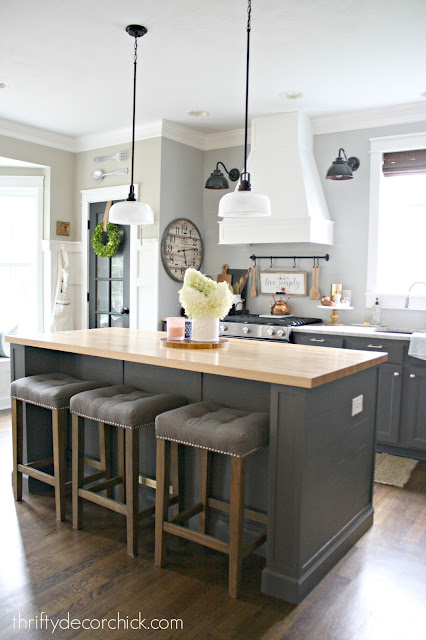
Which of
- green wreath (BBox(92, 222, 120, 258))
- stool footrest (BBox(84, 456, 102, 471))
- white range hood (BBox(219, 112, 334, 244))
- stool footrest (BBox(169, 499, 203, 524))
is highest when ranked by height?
white range hood (BBox(219, 112, 334, 244))

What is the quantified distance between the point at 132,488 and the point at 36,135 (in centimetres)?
442

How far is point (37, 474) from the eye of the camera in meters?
3.01

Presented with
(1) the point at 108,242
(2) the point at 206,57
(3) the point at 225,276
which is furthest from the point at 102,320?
(2) the point at 206,57

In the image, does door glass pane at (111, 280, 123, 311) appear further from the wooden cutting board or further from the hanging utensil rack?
the hanging utensil rack

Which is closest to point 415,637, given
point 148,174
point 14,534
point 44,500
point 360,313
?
point 14,534

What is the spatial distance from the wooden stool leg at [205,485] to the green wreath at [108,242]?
3462mm

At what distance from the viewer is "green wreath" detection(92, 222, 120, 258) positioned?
563 cm

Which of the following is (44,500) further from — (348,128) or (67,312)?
(348,128)

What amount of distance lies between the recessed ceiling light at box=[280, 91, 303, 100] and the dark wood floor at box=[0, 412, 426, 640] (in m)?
3.29

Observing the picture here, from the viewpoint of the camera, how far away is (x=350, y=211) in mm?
4969

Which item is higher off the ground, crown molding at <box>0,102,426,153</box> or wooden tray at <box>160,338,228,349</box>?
crown molding at <box>0,102,426,153</box>

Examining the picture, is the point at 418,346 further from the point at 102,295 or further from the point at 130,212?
the point at 102,295

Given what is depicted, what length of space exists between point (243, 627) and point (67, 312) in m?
4.46

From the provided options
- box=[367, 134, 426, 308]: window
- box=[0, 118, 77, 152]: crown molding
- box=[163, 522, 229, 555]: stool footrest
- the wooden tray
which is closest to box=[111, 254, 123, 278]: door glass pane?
box=[0, 118, 77, 152]: crown molding
